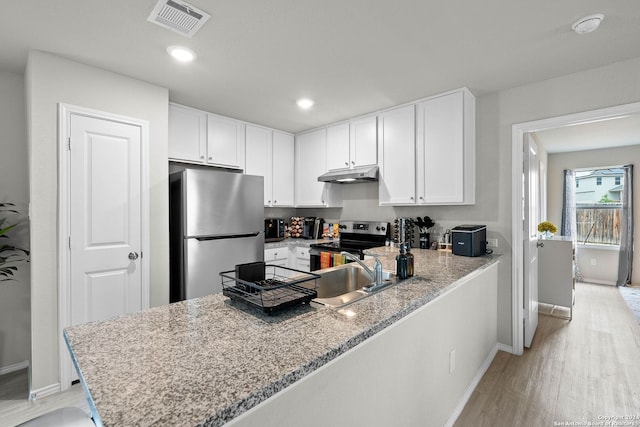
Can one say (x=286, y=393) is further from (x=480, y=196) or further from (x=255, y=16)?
(x=480, y=196)

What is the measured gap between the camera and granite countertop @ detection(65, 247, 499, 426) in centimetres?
63

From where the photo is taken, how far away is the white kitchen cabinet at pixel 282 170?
4047 millimetres

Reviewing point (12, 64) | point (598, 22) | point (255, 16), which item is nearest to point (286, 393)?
point (255, 16)

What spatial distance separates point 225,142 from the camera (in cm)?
354

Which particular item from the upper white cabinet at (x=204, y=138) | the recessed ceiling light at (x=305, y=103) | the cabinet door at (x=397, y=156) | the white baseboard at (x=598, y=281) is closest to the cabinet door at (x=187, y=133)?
the upper white cabinet at (x=204, y=138)

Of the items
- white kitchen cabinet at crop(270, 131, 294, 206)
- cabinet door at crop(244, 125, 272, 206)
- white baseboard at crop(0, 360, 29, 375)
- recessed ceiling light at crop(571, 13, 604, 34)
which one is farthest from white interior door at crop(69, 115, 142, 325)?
recessed ceiling light at crop(571, 13, 604, 34)

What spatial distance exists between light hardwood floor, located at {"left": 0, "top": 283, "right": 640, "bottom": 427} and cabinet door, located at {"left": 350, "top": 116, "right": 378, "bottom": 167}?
2291mm

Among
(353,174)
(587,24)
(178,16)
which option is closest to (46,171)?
(178,16)

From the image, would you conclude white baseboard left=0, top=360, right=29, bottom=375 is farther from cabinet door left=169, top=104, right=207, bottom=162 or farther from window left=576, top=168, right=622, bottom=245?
window left=576, top=168, right=622, bottom=245

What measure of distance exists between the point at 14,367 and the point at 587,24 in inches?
187

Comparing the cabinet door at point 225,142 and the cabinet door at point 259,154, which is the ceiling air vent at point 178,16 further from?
the cabinet door at point 259,154

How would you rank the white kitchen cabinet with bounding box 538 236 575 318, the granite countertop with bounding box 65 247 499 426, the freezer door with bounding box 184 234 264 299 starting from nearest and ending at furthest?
1. the granite countertop with bounding box 65 247 499 426
2. the freezer door with bounding box 184 234 264 299
3. the white kitchen cabinet with bounding box 538 236 575 318

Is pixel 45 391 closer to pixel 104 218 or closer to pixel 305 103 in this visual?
pixel 104 218

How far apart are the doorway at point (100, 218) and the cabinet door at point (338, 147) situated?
6.70 feet
